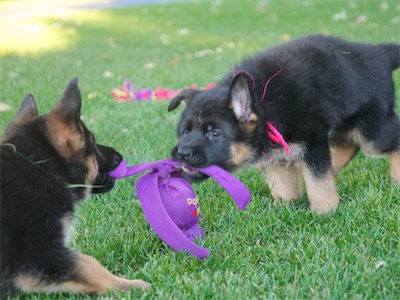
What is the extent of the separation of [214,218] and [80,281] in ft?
4.15

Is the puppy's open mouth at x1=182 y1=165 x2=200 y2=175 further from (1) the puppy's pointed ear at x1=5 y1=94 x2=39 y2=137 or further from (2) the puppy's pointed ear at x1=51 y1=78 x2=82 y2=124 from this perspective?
(1) the puppy's pointed ear at x1=5 y1=94 x2=39 y2=137

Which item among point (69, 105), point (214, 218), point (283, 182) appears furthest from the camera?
point (283, 182)

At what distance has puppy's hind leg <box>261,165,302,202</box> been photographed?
4.40 metres

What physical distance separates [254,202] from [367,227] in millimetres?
907

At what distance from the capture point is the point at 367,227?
11.9 ft

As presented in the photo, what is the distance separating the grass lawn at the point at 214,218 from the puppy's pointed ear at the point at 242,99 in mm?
669

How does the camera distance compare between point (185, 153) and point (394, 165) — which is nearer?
point (185, 153)

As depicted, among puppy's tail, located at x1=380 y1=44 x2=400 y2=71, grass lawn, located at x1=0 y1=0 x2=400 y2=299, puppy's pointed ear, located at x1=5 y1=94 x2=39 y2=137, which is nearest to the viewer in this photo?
grass lawn, located at x1=0 y1=0 x2=400 y2=299

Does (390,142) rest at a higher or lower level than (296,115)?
lower

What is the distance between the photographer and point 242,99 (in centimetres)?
390

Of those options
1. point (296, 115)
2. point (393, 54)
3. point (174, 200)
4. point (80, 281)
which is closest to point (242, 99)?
point (296, 115)

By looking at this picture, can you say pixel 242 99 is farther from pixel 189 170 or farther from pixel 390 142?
pixel 390 142

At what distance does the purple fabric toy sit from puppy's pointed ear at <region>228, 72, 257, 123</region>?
1.41 ft

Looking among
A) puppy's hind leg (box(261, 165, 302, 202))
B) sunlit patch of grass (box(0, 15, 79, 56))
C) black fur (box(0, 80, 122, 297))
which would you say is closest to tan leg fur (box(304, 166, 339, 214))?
puppy's hind leg (box(261, 165, 302, 202))
